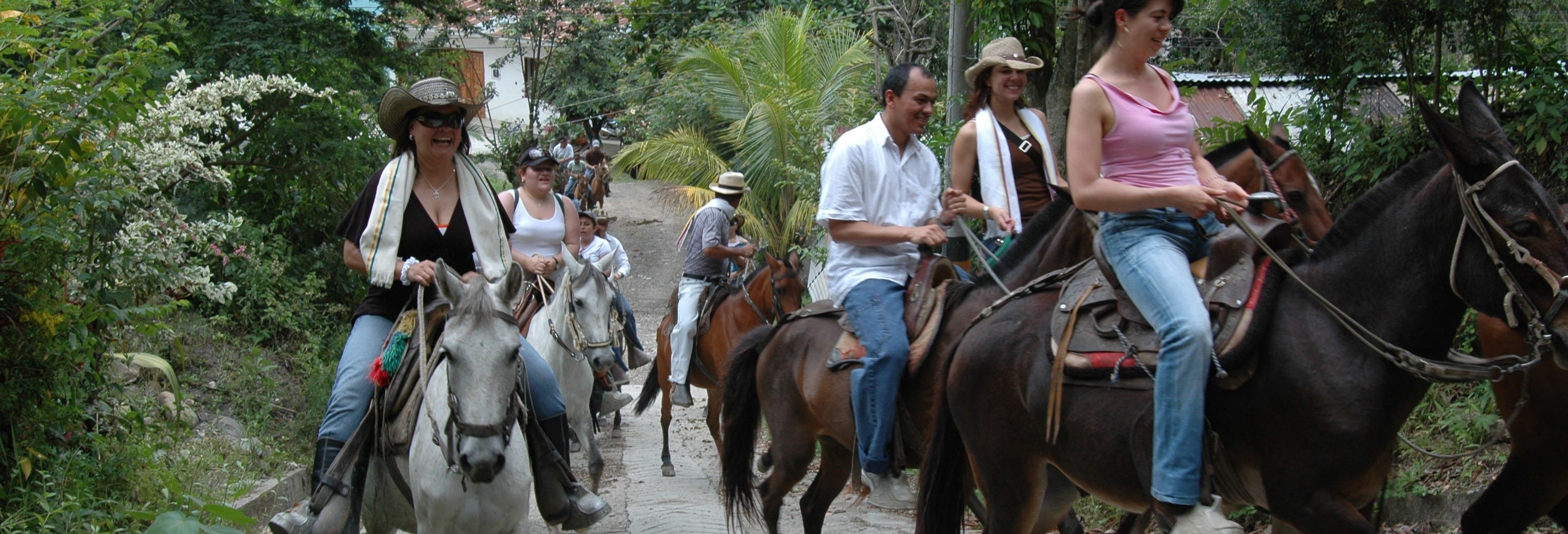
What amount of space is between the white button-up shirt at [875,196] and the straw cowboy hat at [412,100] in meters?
1.64

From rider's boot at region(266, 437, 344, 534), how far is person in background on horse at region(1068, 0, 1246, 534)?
10.3 ft

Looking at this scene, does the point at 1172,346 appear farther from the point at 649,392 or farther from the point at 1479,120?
the point at 649,392

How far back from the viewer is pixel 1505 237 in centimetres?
314

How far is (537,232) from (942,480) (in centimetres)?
434

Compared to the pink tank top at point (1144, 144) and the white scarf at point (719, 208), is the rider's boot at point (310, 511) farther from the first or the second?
the white scarf at point (719, 208)

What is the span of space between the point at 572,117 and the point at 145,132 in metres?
25.8

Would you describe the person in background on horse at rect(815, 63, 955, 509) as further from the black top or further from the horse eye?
the horse eye

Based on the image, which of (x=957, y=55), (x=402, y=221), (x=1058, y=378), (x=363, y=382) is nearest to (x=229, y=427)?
(x=363, y=382)

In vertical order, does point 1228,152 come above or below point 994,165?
above

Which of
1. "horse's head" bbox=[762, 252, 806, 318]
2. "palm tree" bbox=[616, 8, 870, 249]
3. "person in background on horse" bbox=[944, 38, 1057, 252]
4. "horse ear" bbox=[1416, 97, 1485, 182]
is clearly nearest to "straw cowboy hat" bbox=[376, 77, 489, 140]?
"person in background on horse" bbox=[944, 38, 1057, 252]

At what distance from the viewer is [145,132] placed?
23.7 ft

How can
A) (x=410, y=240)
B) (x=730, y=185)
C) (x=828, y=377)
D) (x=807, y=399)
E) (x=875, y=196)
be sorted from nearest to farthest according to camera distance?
(x=410, y=240), (x=875, y=196), (x=828, y=377), (x=807, y=399), (x=730, y=185)

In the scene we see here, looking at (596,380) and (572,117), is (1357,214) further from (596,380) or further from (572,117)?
(572,117)

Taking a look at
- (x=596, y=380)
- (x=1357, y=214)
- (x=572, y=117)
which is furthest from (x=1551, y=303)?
(x=572, y=117)
